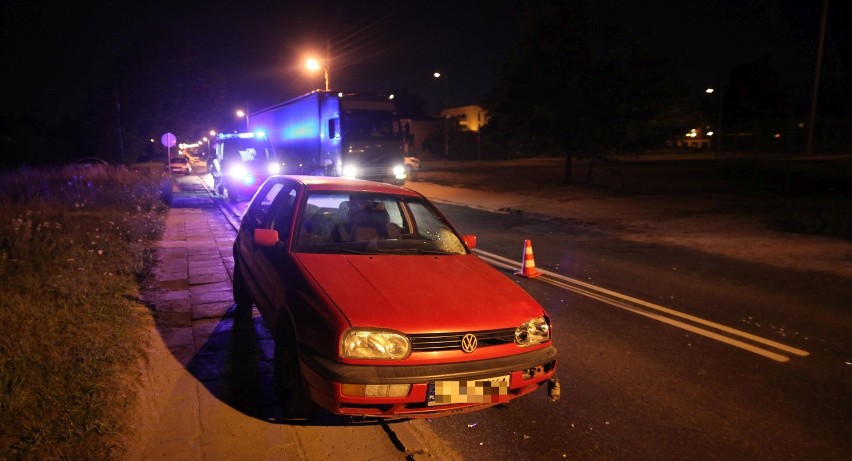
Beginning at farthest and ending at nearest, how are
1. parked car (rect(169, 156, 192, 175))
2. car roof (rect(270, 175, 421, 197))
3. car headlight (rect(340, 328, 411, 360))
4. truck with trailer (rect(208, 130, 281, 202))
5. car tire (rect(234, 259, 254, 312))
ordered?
parked car (rect(169, 156, 192, 175))
truck with trailer (rect(208, 130, 281, 202))
car tire (rect(234, 259, 254, 312))
car roof (rect(270, 175, 421, 197))
car headlight (rect(340, 328, 411, 360))

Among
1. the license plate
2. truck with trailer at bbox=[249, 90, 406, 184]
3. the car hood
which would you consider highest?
truck with trailer at bbox=[249, 90, 406, 184]

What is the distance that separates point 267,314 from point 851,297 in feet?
24.5

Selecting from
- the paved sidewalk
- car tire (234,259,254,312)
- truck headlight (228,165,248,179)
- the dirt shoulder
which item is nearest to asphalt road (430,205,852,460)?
the paved sidewalk

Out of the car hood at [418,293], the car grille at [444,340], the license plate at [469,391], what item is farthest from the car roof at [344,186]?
the license plate at [469,391]

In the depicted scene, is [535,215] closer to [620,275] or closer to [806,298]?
[620,275]

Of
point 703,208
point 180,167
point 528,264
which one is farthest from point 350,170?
point 180,167

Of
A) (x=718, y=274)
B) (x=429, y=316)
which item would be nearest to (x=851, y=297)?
(x=718, y=274)

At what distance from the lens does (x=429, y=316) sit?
132 inches

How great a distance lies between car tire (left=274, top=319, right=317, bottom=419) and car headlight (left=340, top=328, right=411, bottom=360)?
0.51 m

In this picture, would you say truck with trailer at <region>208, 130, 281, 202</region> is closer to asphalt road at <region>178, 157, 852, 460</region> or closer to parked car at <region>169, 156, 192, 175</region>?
asphalt road at <region>178, 157, 852, 460</region>

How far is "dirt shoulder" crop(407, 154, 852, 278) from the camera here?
11055 millimetres

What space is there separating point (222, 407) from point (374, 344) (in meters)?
1.52

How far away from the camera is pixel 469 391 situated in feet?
10.9

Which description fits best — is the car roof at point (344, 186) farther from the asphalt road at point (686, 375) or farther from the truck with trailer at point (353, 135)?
the truck with trailer at point (353, 135)
